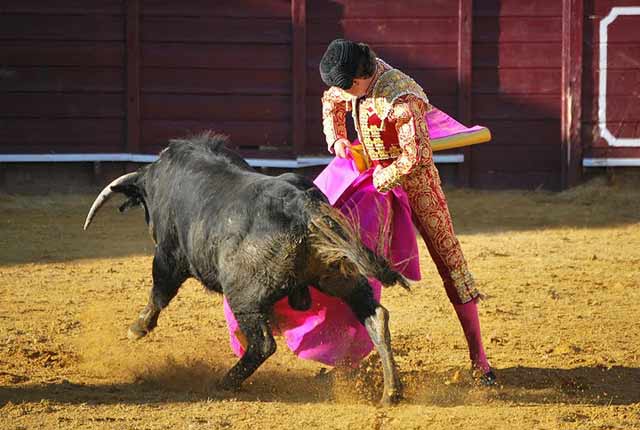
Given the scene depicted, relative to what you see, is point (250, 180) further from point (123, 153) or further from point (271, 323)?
point (123, 153)

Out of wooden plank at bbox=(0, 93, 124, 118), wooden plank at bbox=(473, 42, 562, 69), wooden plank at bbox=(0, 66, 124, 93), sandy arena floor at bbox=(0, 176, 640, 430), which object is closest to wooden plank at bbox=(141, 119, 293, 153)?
wooden plank at bbox=(0, 93, 124, 118)

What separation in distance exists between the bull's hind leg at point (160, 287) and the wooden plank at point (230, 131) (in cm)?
407

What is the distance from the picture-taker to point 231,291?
3.21m

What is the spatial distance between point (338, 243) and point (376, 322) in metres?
0.26

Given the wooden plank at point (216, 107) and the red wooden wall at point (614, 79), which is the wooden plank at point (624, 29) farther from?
the wooden plank at point (216, 107)

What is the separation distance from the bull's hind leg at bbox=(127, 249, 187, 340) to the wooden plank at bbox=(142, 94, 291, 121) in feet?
13.6

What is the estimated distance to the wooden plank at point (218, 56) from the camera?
789cm

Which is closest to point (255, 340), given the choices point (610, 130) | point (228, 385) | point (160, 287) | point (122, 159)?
point (228, 385)

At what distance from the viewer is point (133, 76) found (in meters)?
7.84

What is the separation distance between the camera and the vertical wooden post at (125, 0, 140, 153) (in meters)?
7.79

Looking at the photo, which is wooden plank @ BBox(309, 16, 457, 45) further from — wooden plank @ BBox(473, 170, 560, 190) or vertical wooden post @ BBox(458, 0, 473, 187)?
wooden plank @ BBox(473, 170, 560, 190)

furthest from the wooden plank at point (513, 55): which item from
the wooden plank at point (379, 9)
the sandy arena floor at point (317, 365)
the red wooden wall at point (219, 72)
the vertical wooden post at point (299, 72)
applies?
the sandy arena floor at point (317, 365)

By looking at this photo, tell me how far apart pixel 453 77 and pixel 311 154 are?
1.19 meters

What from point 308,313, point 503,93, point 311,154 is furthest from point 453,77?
point 308,313
